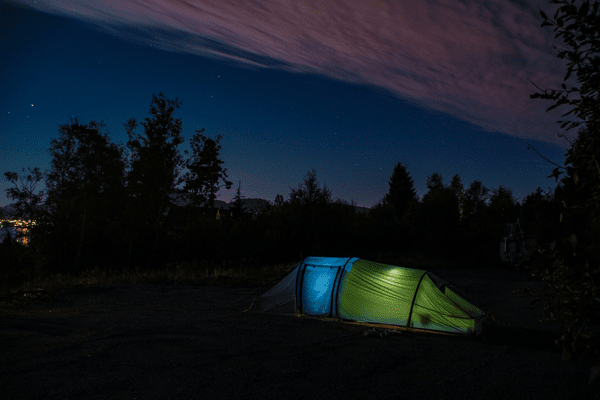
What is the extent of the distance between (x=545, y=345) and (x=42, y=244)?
72.4ft

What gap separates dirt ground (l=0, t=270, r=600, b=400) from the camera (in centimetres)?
504

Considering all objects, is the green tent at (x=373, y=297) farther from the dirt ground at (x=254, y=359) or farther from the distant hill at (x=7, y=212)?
the distant hill at (x=7, y=212)

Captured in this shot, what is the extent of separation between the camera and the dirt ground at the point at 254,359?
16.5 ft

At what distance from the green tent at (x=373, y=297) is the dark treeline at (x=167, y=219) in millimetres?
11767

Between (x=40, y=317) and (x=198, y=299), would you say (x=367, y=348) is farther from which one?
(x=40, y=317)

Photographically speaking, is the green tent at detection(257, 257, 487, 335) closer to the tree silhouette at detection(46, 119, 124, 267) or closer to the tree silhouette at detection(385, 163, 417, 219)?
the tree silhouette at detection(46, 119, 124, 267)

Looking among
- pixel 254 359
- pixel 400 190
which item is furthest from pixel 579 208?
pixel 400 190

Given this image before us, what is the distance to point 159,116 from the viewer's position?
67.9 ft

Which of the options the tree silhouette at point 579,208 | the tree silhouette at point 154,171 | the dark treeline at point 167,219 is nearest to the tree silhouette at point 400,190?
the dark treeline at point 167,219

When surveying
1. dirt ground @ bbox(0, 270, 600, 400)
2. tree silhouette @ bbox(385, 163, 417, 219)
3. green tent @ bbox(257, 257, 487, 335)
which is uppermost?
tree silhouette @ bbox(385, 163, 417, 219)

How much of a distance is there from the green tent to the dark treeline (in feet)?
38.6

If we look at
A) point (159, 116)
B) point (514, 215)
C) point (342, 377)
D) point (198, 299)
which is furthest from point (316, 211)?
point (342, 377)

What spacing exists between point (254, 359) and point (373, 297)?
4004 millimetres

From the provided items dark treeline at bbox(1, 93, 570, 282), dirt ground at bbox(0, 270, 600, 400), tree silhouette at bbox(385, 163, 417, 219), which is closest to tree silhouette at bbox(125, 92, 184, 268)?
dark treeline at bbox(1, 93, 570, 282)
